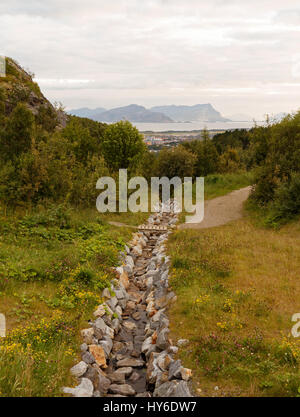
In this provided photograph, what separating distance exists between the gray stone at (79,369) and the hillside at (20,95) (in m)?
19.3

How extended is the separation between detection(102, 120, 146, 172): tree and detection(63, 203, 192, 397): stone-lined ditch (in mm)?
23345

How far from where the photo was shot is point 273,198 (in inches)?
844

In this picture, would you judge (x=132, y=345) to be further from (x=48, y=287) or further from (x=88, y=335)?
(x=48, y=287)

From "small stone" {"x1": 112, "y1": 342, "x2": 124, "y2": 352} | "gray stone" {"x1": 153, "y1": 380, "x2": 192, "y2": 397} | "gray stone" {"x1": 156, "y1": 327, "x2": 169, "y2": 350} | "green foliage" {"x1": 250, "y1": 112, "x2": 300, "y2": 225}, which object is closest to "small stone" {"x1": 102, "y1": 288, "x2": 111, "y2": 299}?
"small stone" {"x1": 112, "y1": 342, "x2": 124, "y2": 352}

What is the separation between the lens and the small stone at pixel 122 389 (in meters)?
7.35

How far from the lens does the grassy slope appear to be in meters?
6.71

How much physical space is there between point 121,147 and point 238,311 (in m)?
29.5

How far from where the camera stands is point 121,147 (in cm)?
3628

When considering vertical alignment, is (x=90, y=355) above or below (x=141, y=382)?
above

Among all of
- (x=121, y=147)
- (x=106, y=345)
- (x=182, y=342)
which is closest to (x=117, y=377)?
(x=106, y=345)

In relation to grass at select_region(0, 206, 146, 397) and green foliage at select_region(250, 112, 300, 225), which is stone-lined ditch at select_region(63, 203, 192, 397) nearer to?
grass at select_region(0, 206, 146, 397)

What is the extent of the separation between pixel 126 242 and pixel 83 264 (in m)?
5.24
